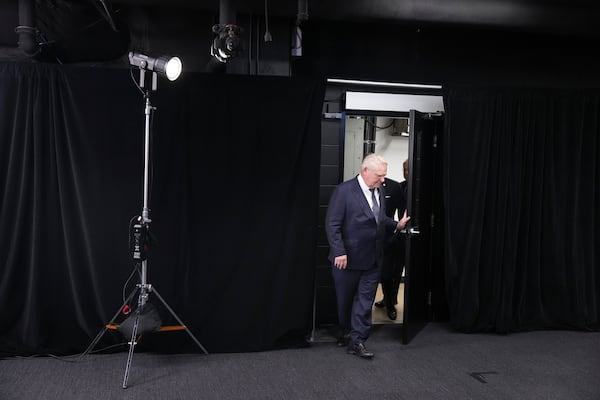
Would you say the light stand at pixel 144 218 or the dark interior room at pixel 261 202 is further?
the dark interior room at pixel 261 202

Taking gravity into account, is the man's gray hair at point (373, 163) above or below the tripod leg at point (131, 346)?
above

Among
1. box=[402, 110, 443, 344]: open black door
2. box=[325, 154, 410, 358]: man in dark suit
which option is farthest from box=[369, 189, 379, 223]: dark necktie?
box=[402, 110, 443, 344]: open black door

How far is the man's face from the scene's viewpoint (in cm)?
418

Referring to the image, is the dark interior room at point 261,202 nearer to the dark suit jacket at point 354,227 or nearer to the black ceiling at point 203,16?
the black ceiling at point 203,16

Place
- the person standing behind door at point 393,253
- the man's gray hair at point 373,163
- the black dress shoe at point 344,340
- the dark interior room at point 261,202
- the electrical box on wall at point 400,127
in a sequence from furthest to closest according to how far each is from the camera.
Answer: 1. the electrical box on wall at point 400,127
2. the person standing behind door at point 393,253
3. the black dress shoe at point 344,340
4. the man's gray hair at point 373,163
5. the dark interior room at point 261,202

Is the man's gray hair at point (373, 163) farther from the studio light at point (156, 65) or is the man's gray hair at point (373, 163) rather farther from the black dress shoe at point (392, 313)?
the black dress shoe at point (392, 313)

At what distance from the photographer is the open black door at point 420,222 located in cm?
452

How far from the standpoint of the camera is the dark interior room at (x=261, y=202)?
12.7 ft

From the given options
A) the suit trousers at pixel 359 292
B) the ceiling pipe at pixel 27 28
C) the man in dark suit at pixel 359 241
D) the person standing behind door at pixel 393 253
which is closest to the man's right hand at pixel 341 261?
the man in dark suit at pixel 359 241

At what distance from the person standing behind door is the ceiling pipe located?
3.16 m

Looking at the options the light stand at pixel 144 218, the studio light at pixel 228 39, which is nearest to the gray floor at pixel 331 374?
the light stand at pixel 144 218

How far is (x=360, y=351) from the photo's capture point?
420cm

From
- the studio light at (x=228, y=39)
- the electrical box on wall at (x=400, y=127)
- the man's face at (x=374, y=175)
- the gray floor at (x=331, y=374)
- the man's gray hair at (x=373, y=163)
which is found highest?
the studio light at (x=228, y=39)

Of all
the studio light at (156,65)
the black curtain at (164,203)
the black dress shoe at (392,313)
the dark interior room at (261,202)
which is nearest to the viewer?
the studio light at (156,65)
